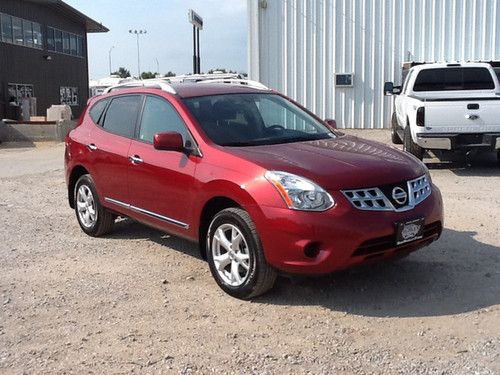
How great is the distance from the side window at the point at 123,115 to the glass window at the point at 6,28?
27252 mm

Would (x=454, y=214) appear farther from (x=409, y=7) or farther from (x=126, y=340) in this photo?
(x=409, y=7)

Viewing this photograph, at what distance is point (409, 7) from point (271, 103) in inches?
536

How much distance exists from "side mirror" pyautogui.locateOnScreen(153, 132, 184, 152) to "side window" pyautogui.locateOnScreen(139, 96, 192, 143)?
160 mm

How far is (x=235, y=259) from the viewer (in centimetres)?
478

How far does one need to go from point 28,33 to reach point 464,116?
95.7 ft

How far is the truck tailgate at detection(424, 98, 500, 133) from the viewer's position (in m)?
10.3

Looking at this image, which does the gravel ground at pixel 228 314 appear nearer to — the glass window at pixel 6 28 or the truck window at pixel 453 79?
the truck window at pixel 453 79

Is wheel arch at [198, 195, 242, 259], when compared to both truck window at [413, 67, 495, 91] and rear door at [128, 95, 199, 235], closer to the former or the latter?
rear door at [128, 95, 199, 235]

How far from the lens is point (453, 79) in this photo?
12.6 m

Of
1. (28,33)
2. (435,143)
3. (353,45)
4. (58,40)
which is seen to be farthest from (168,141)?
(58,40)

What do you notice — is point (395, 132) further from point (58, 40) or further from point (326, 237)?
point (58, 40)

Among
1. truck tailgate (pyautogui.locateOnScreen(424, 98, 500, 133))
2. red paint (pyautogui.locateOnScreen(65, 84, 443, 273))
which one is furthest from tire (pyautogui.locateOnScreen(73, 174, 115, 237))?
truck tailgate (pyautogui.locateOnScreen(424, 98, 500, 133))

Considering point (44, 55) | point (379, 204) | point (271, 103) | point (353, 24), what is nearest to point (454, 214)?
point (271, 103)

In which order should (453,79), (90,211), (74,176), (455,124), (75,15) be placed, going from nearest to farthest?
(90,211) → (74,176) → (455,124) → (453,79) → (75,15)
